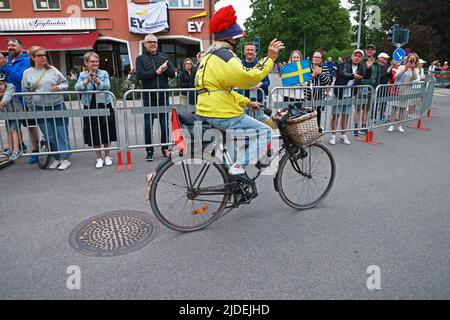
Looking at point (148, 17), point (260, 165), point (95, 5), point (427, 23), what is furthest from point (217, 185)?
point (427, 23)

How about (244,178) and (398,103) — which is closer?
(244,178)

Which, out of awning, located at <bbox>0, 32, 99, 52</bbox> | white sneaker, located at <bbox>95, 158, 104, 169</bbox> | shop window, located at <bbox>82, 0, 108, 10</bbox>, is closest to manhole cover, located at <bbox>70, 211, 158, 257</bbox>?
white sneaker, located at <bbox>95, 158, 104, 169</bbox>

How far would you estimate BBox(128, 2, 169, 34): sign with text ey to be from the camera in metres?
21.8

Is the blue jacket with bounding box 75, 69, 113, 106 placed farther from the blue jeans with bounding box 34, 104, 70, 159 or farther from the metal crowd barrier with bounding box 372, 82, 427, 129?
the metal crowd barrier with bounding box 372, 82, 427, 129

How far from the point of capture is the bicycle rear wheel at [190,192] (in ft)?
10.8

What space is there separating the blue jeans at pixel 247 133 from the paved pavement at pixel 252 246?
77cm

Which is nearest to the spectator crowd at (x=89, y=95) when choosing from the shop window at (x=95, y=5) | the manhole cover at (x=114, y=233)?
the manhole cover at (x=114, y=233)

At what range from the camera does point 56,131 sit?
225 inches

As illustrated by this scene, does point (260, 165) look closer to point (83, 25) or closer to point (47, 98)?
point (47, 98)

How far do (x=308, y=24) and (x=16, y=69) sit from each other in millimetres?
46495

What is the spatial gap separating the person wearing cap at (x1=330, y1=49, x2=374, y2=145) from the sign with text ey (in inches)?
682

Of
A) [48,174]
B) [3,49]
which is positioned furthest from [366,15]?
[48,174]

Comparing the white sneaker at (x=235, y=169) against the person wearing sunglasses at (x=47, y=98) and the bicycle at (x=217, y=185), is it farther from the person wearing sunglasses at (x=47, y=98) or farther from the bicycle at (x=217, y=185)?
the person wearing sunglasses at (x=47, y=98)
